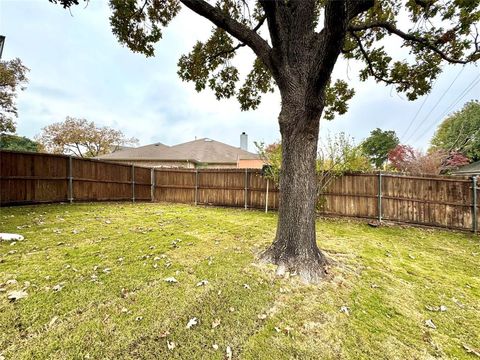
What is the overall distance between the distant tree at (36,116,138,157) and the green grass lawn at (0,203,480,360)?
26.2 meters

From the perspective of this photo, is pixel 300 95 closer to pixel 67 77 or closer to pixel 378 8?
pixel 378 8

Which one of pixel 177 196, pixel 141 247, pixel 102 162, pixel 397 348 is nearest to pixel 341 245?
pixel 397 348

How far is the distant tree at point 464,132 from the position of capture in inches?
796

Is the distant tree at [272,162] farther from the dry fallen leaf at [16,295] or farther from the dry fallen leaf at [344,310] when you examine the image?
the dry fallen leaf at [16,295]

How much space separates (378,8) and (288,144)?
4483 millimetres

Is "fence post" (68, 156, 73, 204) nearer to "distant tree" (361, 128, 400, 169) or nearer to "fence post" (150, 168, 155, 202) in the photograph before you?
"fence post" (150, 168, 155, 202)

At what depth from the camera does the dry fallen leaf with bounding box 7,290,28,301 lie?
2.10 meters

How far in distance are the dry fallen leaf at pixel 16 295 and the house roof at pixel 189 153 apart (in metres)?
16.1

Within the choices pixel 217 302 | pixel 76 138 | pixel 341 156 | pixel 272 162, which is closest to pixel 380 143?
pixel 341 156

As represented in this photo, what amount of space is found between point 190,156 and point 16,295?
16890mm

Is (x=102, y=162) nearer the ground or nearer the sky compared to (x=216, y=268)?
nearer the sky

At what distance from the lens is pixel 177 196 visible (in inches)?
439

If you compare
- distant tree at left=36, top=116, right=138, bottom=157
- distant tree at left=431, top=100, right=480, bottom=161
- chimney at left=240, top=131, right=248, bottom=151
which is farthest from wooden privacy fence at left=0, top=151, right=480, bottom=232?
distant tree at left=36, top=116, right=138, bottom=157

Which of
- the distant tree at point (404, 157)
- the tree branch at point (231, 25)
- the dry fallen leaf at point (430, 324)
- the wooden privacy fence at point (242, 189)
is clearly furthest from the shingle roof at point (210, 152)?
the dry fallen leaf at point (430, 324)
